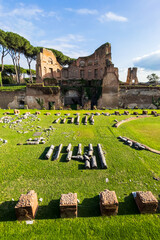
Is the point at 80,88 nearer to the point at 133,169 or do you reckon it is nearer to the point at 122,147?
the point at 122,147

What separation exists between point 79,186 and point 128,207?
1784 mm

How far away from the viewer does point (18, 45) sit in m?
30.7

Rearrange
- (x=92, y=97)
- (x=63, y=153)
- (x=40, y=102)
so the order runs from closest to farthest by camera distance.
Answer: (x=63, y=153)
(x=40, y=102)
(x=92, y=97)

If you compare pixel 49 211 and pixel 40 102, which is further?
pixel 40 102

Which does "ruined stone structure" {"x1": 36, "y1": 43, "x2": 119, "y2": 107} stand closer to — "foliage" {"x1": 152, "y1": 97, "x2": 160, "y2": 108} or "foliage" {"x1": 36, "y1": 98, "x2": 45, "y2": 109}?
"foliage" {"x1": 36, "y1": 98, "x2": 45, "y2": 109}

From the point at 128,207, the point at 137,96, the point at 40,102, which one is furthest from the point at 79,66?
the point at 128,207

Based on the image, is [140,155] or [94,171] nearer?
[94,171]

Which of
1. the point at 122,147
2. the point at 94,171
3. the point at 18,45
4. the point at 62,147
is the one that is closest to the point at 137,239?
the point at 94,171

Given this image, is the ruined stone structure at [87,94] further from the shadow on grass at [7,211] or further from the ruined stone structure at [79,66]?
the shadow on grass at [7,211]

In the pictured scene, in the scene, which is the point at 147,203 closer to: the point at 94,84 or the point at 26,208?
the point at 26,208

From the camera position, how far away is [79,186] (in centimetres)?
462

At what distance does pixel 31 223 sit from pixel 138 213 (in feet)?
10.5

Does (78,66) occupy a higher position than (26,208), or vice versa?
(78,66)

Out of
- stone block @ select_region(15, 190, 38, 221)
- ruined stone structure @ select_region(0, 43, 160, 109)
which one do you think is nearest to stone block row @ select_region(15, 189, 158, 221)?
stone block @ select_region(15, 190, 38, 221)
